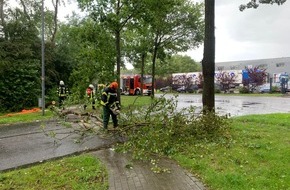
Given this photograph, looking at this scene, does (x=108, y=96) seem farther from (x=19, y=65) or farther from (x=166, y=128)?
(x=19, y=65)

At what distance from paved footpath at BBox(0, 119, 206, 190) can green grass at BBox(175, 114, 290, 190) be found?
0.34 metres

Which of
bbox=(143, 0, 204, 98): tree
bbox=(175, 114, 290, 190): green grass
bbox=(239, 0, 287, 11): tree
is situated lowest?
bbox=(175, 114, 290, 190): green grass

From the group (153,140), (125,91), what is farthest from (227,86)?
(153,140)

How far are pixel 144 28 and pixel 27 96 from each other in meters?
9.35

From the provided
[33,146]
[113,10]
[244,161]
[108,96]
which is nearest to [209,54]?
[108,96]

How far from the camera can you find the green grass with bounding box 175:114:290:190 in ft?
16.9

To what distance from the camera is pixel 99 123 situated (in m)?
9.85

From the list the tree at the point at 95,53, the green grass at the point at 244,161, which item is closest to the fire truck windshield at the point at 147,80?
the tree at the point at 95,53

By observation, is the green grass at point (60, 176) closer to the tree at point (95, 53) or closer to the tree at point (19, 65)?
the tree at point (95, 53)

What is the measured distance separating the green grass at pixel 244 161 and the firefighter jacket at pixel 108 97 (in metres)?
3.47

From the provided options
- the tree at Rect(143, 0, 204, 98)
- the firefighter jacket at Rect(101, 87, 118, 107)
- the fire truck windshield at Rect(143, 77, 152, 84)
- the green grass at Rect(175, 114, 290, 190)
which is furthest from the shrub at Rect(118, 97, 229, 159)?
the fire truck windshield at Rect(143, 77, 152, 84)

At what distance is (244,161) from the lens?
6285mm

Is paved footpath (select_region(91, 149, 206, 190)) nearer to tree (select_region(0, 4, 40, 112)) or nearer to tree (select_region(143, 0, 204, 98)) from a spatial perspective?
tree (select_region(0, 4, 40, 112))

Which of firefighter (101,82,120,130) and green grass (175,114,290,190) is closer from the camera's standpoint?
green grass (175,114,290,190)
